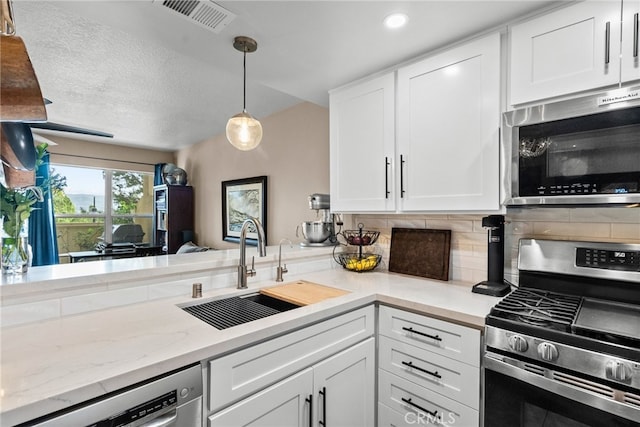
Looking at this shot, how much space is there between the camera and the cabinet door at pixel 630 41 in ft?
3.59

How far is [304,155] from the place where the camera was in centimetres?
309

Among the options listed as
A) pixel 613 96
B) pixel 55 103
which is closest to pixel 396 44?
pixel 613 96

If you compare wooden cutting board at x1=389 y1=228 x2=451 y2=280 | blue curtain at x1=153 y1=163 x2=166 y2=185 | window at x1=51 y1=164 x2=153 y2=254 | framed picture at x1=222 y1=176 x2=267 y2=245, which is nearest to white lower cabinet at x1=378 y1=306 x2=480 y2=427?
wooden cutting board at x1=389 y1=228 x2=451 y2=280

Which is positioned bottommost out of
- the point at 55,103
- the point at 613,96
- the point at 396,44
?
the point at 613,96

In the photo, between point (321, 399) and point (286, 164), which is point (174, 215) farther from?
point (321, 399)

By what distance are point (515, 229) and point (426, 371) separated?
867mm

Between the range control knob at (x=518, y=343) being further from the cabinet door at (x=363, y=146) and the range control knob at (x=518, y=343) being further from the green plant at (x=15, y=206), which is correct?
the green plant at (x=15, y=206)

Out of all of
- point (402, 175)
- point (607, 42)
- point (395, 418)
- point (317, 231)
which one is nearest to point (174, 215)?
point (317, 231)

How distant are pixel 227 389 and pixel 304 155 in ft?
7.85

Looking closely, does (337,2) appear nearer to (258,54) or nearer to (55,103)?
(258,54)

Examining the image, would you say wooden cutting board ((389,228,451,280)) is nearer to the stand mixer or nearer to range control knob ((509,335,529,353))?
the stand mixer

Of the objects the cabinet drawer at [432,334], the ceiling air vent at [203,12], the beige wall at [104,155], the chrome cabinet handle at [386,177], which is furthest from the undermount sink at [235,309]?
the beige wall at [104,155]

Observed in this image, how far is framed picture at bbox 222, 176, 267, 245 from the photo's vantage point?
3609 mm

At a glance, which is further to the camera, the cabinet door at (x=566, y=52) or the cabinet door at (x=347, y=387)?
the cabinet door at (x=347, y=387)
